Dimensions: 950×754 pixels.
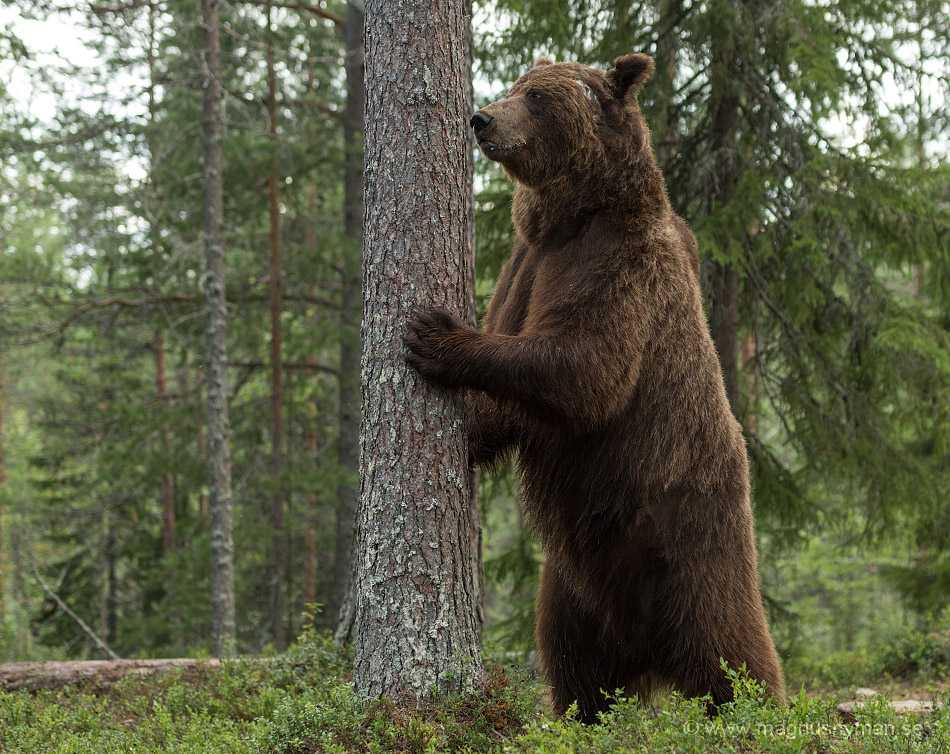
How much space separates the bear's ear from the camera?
13.4 ft

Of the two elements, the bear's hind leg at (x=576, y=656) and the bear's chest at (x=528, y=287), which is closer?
the bear's chest at (x=528, y=287)

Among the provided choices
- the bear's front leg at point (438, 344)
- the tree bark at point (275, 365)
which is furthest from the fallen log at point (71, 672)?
the tree bark at point (275, 365)

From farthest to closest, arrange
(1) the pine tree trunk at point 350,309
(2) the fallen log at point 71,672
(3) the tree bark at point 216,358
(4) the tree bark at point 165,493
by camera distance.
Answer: (4) the tree bark at point 165,493, (1) the pine tree trunk at point 350,309, (3) the tree bark at point 216,358, (2) the fallen log at point 71,672

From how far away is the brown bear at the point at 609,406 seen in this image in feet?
11.7

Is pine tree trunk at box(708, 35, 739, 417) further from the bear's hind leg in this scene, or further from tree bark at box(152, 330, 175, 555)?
tree bark at box(152, 330, 175, 555)

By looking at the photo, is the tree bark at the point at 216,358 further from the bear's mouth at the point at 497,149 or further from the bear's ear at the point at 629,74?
the bear's ear at the point at 629,74

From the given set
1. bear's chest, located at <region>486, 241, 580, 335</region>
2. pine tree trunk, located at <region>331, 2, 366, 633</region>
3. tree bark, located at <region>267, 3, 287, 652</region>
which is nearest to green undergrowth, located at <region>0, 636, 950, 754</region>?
bear's chest, located at <region>486, 241, 580, 335</region>

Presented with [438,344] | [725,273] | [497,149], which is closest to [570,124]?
[497,149]

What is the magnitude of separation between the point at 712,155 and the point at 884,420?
314cm

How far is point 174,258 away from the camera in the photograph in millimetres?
12461

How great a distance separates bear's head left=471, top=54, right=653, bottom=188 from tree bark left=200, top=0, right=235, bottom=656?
8.55 meters

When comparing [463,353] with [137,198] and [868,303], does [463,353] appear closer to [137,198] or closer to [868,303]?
[868,303]

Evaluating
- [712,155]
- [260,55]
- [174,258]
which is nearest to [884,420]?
[712,155]

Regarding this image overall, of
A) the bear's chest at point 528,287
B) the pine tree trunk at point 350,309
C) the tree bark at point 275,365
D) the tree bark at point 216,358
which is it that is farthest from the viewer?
the tree bark at point 275,365
